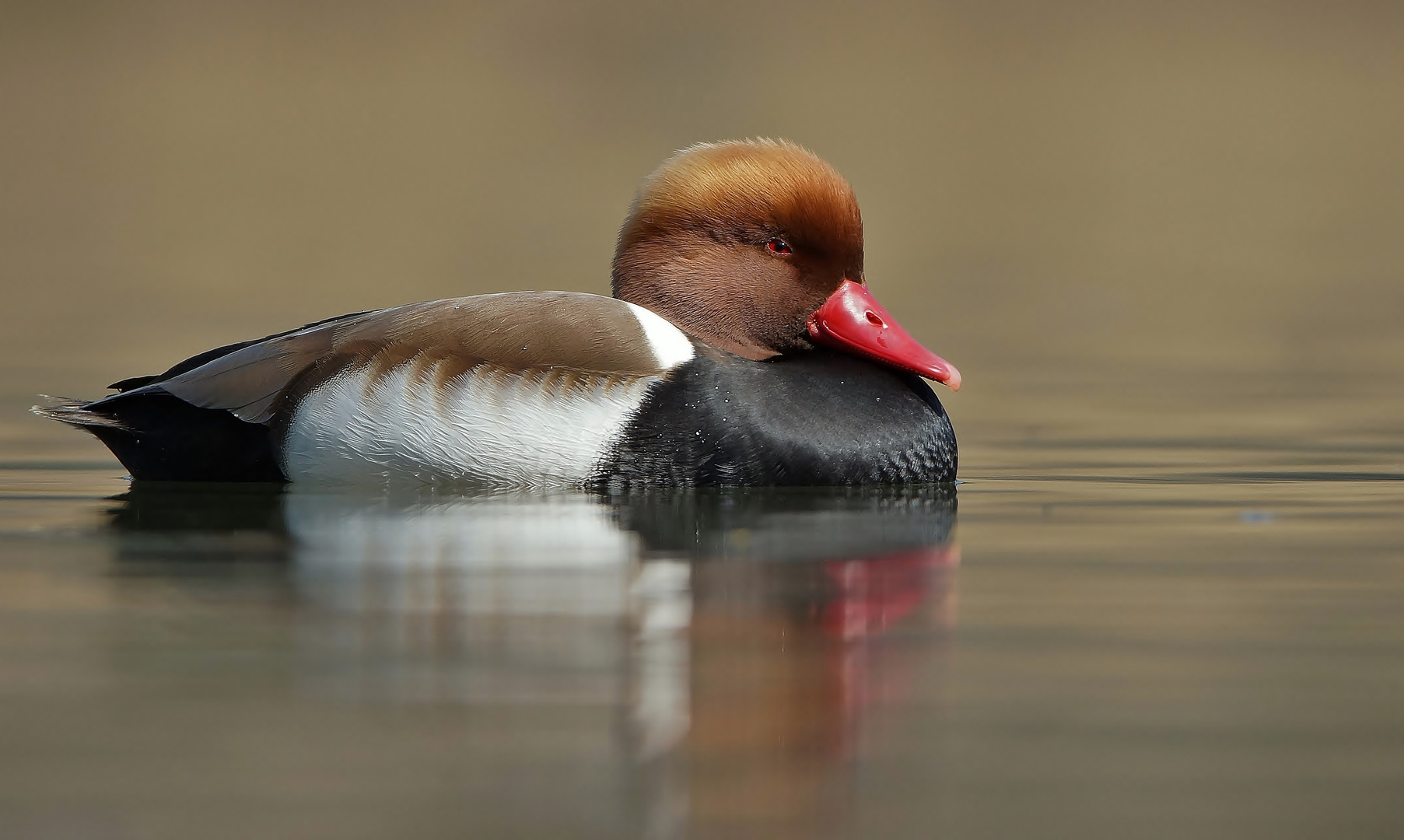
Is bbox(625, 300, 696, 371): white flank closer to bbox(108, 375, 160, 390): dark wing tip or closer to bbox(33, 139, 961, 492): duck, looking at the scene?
bbox(33, 139, 961, 492): duck

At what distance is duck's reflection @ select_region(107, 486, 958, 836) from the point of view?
3143 mm

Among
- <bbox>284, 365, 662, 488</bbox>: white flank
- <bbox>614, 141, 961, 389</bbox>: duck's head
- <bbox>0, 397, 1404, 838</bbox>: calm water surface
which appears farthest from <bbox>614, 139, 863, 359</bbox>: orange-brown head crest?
<bbox>0, 397, 1404, 838</bbox>: calm water surface

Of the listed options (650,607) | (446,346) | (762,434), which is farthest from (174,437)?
(650,607)

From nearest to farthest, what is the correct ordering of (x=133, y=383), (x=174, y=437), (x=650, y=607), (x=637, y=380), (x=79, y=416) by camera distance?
(x=650, y=607) < (x=637, y=380) < (x=174, y=437) < (x=79, y=416) < (x=133, y=383)

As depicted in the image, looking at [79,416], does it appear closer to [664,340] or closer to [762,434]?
[664,340]

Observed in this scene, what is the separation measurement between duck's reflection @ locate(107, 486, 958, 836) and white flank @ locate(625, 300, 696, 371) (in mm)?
399

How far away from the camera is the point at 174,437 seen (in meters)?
6.05

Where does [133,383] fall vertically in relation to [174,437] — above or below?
above

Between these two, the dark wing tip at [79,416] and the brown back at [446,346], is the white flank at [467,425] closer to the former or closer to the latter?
the brown back at [446,346]

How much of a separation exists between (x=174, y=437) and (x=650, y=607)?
8.03ft

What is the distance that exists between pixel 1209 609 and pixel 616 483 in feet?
6.74

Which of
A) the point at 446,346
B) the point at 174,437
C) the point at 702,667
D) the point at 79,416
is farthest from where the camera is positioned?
the point at 79,416

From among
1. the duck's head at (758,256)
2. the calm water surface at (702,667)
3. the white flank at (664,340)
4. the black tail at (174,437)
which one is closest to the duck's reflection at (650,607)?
the calm water surface at (702,667)

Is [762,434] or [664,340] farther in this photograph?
[664,340]
